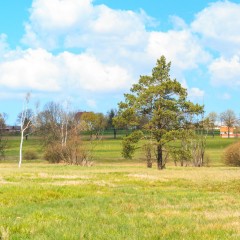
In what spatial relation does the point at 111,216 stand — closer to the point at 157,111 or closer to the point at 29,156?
the point at 157,111

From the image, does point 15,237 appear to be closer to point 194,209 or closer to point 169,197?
point 194,209

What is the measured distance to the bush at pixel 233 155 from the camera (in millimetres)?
66625

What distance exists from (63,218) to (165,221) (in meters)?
2.66

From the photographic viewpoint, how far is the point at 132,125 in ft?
160

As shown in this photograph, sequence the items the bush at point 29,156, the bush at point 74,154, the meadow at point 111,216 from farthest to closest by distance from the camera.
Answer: the bush at point 29,156
the bush at point 74,154
the meadow at point 111,216

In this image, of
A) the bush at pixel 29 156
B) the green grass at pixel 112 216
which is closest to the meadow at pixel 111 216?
the green grass at pixel 112 216

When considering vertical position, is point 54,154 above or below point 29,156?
above

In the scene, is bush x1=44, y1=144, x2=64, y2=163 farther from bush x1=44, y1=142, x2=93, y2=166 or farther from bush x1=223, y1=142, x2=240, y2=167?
bush x1=223, y1=142, x2=240, y2=167

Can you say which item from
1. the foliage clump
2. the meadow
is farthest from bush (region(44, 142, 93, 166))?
the meadow

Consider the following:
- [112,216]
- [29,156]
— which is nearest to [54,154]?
[29,156]

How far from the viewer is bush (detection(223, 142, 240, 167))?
219ft

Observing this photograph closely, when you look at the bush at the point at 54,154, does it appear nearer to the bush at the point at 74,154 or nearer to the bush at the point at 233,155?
the bush at the point at 74,154

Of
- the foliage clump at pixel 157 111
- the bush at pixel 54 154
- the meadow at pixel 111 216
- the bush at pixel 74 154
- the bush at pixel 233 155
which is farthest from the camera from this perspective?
the bush at pixel 54 154

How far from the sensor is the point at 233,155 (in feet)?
221
